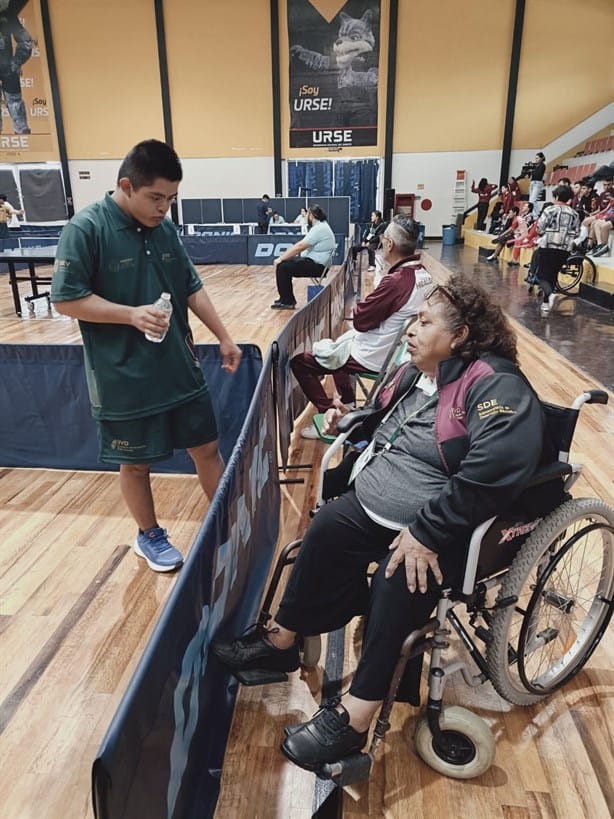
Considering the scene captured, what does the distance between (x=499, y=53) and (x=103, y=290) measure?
1769 cm

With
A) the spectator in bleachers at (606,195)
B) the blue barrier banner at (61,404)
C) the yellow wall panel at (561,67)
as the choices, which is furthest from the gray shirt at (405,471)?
the yellow wall panel at (561,67)

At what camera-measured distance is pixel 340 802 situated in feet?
4.59

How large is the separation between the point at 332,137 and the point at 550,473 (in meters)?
17.3

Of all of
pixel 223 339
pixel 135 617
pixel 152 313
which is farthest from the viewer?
pixel 223 339

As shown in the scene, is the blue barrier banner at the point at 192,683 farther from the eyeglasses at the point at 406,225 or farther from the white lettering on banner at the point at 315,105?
the white lettering on banner at the point at 315,105

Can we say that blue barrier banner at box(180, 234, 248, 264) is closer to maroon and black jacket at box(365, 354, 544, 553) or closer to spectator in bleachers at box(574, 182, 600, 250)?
spectator in bleachers at box(574, 182, 600, 250)

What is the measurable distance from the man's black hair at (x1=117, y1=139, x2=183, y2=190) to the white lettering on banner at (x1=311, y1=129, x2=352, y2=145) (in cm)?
1663

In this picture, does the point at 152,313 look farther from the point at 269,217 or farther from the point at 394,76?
the point at 394,76

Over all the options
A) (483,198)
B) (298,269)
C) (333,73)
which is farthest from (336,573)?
(333,73)

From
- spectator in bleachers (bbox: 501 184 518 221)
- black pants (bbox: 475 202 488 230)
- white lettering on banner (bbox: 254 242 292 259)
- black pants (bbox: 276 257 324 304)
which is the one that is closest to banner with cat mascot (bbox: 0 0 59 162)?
white lettering on banner (bbox: 254 242 292 259)

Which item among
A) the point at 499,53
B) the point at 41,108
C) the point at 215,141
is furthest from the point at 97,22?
the point at 499,53

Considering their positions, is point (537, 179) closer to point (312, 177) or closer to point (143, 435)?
point (312, 177)

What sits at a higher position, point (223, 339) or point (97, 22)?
point (97, 22)

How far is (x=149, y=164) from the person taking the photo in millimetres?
1671
